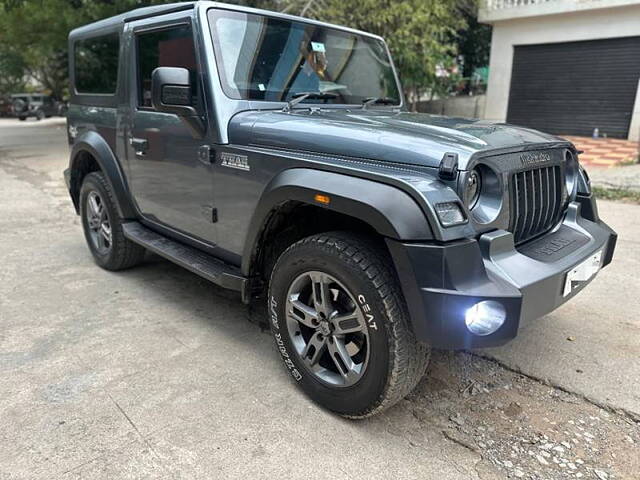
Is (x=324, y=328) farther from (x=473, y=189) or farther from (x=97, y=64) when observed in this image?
(x=97, y=64)

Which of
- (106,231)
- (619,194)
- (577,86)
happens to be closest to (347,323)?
(106,231)

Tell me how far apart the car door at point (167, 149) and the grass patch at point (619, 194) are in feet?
20.1

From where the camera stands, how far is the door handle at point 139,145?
141 inches

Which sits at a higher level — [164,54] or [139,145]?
[164,54]

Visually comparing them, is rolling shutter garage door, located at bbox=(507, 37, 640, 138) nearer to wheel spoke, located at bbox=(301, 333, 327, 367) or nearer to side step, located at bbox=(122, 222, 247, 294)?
side step, located at bbox=(122, 222, 247, 294)

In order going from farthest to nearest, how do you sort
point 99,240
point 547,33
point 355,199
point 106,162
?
point 547,33, point 99,240, point 106,162, point 355,199

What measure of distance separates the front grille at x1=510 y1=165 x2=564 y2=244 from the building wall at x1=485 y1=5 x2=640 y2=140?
12.5m

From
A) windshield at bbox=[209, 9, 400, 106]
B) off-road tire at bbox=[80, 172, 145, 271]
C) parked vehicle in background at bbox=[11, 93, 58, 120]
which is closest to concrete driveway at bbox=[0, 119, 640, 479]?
off-road tire at bbox=[80, 172, 145, 271]

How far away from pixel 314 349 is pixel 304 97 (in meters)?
1.53

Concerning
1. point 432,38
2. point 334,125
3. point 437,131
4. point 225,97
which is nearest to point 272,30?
point 225,97

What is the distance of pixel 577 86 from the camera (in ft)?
45.2

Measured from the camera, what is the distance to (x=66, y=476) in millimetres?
2088

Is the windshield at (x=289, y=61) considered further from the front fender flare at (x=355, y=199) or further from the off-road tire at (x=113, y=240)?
the off-road tire at (x=113, y=240)

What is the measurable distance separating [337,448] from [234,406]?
0.59 meters
